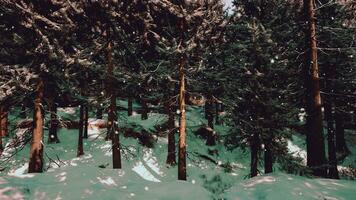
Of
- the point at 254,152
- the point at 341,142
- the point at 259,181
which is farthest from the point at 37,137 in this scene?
the point at 341,142

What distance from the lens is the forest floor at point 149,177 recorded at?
835 cm

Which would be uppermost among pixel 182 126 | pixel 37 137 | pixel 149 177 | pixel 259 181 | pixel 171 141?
pixel 182 126

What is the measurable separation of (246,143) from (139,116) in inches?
539

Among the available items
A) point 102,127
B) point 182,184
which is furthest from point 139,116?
point 182,184

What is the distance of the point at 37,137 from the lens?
14.8 metres

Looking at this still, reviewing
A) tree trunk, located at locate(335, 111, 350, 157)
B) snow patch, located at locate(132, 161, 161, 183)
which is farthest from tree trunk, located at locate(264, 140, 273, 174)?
tree trunk, located at locate(335, 111, 350, 157)

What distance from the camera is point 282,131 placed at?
17.1 metres

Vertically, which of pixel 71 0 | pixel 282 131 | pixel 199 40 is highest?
pixel 71 0

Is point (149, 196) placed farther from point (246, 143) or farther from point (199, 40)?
point (246, 143)

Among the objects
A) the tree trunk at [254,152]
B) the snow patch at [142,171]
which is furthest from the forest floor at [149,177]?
the tree trunk at [254,152]

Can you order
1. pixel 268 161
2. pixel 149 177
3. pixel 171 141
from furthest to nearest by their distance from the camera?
pixel 171 141
pixel 149 177
pixel 268 161

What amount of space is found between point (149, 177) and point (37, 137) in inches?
297

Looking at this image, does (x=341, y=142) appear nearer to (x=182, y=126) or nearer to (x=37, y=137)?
(x=182, y=126)

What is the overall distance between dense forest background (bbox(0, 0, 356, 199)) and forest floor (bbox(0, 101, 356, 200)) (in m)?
0.11
